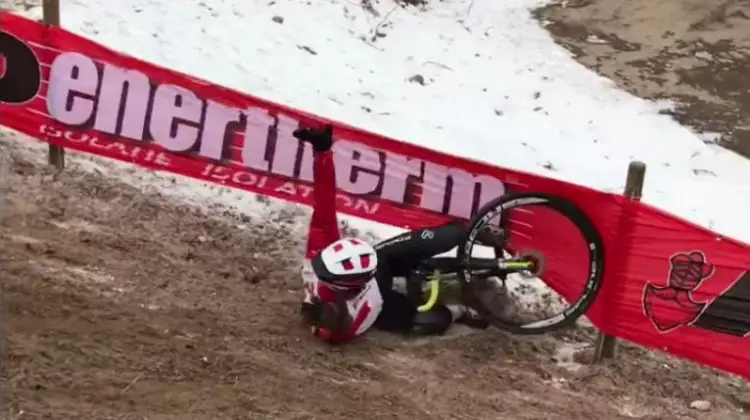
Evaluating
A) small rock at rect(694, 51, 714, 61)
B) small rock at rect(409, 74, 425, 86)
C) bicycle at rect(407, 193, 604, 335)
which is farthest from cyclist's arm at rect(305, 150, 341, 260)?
small rock at rect(694, 51, 714, 61)

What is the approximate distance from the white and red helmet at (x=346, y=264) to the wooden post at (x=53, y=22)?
2797 mm

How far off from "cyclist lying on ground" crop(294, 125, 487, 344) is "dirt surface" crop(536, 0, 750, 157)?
6515mm

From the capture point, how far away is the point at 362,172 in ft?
21.2

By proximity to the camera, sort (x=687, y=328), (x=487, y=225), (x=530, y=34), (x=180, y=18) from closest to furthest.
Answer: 1. (x=687, y=328)
2. (x=487, y=225)
3. (x=180, y=18)
4. (x=530, y=34)

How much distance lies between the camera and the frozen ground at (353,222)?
5.14 metres

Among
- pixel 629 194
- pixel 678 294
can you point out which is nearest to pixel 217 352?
pixel 629 194

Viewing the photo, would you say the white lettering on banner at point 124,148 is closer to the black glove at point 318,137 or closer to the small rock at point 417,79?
the black glove at point 318,137

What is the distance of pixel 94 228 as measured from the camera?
6582 millimetres

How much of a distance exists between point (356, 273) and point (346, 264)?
0.27ft

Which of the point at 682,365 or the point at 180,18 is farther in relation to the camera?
the point at 180,18

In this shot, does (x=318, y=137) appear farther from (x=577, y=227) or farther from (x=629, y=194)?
(x=629, y=194)

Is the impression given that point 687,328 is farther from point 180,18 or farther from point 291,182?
point 180,18

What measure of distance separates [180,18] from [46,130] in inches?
153

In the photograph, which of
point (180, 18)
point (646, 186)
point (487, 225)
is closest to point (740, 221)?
point (646, 186)
